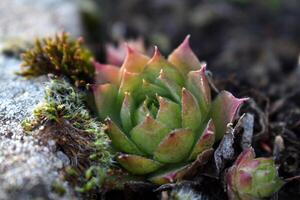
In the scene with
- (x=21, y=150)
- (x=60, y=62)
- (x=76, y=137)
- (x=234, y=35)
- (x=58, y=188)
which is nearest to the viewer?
(x=58, y=188)

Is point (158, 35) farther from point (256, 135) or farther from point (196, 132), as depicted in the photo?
point (196, 132)

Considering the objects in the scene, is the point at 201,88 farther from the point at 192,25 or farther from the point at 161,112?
the point at 192,25

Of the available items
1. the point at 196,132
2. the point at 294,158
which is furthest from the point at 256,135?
the point at 196,132

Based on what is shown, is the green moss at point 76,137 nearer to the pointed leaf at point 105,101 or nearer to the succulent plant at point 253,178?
the pointed leaf at point 105,101

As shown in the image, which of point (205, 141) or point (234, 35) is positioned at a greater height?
point (205, 141)

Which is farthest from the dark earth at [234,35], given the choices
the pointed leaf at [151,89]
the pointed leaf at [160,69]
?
the pointed leaf at [151,89]

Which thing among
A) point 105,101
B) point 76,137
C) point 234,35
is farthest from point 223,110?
point 234,35

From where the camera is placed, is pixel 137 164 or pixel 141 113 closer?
pixel 137 164
